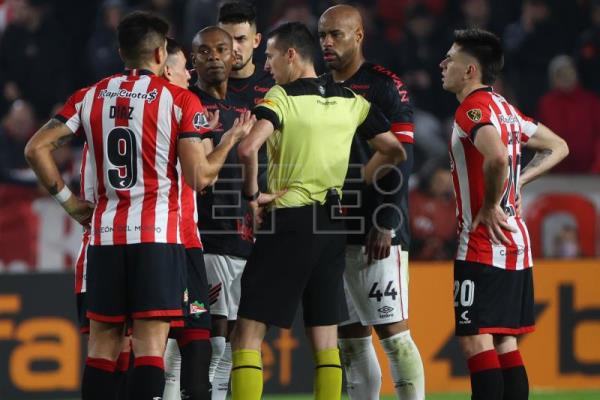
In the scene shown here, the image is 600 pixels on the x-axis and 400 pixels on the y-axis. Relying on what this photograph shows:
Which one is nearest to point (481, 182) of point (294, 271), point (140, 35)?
point (294, 271)

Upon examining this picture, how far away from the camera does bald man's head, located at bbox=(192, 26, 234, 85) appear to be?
7125 millimetres

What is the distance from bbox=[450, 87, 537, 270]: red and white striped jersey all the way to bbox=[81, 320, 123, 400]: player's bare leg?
6.18 feet

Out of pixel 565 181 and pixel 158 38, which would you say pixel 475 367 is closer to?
pixel 158 38

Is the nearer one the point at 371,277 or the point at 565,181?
the point at 371,277

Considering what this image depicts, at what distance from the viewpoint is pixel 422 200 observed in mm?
11242

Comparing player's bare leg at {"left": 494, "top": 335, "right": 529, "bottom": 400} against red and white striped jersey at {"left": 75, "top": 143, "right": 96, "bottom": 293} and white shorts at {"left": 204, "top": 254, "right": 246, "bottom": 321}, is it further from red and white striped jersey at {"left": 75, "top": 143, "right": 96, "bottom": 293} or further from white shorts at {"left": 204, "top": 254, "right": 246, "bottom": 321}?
red and white striped jersey at {"left": 75, "top": 143, "right": 96, "bottom": 293}

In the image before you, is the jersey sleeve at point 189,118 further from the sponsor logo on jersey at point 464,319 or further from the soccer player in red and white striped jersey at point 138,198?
the sponsor logo on jersey at point 464,319

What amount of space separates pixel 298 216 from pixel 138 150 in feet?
3.03

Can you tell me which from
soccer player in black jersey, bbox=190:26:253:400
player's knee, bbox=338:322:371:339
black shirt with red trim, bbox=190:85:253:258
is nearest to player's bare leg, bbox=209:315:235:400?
soccer player in black jersey, bbox=190:26:253:400

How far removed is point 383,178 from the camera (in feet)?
23.0

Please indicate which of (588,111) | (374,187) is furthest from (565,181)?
(374,187)

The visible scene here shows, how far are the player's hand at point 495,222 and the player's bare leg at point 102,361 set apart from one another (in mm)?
1960

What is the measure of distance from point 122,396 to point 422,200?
487cm

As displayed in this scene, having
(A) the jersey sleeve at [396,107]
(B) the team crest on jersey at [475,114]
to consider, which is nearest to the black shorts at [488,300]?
(B) the team crest on jersey at [475,114]
